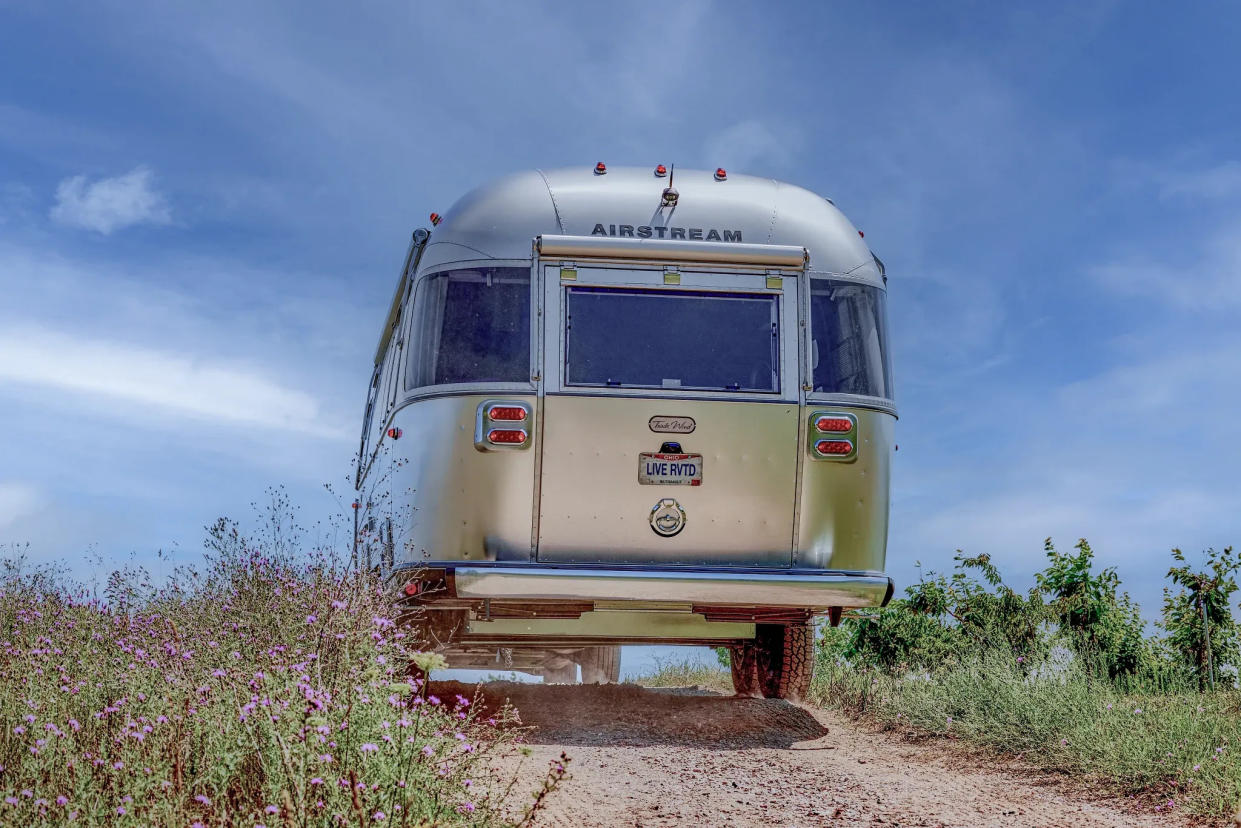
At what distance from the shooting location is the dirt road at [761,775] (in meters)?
5.77

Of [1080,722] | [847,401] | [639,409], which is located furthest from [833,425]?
[1080,722]

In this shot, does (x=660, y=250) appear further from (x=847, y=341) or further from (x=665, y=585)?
(x=665, y=585)

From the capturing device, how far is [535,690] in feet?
31.7

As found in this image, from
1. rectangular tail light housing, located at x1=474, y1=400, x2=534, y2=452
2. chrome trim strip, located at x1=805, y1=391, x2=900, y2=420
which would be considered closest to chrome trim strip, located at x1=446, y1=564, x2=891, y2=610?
rectangular tail light housing, located at x1=474, y1=400, x2=534, y2=452

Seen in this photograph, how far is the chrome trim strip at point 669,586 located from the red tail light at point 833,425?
887 millimetres

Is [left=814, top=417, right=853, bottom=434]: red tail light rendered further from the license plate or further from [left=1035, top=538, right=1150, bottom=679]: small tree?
[left=1035, top=538, right=1150, bottom=679]: small tree

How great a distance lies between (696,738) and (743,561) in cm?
126

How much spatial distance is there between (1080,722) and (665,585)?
Result: 2.80 meters

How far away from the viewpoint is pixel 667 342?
7457 mm

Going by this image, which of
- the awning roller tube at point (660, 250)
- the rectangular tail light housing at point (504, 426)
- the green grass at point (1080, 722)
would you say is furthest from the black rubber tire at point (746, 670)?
the awning roller tube at point (660, 250)

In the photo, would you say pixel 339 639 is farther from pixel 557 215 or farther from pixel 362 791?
pixel 557 215

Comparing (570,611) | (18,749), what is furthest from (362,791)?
(570,611)

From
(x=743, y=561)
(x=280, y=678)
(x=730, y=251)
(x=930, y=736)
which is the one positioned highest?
(x=730, y=251)

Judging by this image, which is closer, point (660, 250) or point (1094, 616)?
point (660, 250)
